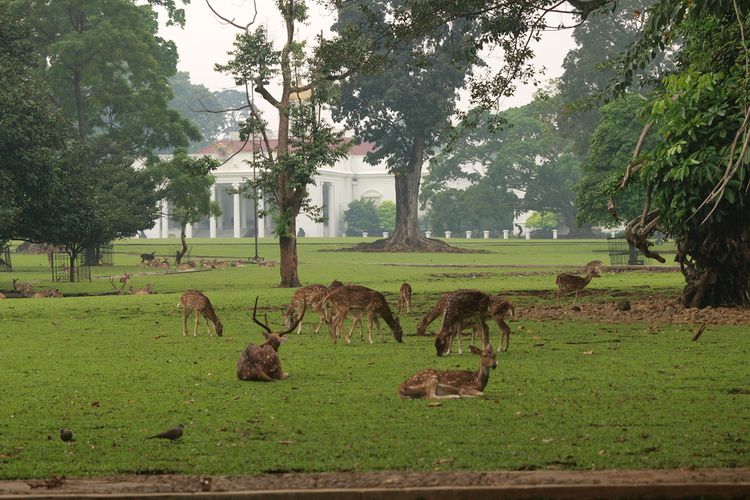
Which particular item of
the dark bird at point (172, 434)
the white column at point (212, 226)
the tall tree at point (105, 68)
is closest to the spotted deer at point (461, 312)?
the dark bird at point (172, 434)

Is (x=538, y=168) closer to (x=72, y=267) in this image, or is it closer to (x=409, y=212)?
(x=409, y=212)

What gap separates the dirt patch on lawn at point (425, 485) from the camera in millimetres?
7805

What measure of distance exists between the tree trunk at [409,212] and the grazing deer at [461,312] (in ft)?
219

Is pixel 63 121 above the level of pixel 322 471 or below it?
above

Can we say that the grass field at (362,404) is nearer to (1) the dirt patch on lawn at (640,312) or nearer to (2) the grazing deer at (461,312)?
(2) the grazing deer at (461,312)

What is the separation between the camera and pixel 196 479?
8367 mm

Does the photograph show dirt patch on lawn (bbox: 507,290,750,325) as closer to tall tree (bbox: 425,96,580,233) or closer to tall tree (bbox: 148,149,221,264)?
tall tree (bbox: 148,149,221,264)

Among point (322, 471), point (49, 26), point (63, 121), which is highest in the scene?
point (49, 26)

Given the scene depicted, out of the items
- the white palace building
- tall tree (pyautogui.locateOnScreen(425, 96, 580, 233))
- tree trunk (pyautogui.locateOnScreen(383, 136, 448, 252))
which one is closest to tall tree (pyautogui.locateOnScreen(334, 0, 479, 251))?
tree trunk (pyautogui.locateOnScreen(383, 136, 448, 252))

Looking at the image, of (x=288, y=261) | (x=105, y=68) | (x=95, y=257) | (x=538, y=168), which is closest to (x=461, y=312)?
(x=288, y=261)

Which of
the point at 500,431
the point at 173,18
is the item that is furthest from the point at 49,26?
the point at 500,431

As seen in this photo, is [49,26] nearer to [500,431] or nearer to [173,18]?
[173,18]

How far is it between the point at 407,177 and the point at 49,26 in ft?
99.9

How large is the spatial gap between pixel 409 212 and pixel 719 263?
63.9 m
